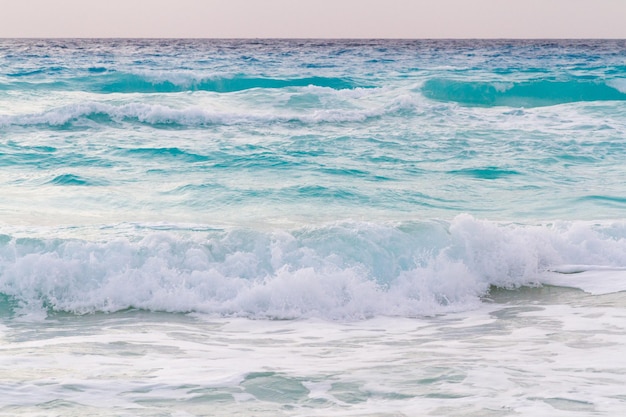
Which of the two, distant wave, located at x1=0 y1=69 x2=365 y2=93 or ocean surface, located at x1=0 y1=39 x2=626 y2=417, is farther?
distant wave, located at x1=0 y1=69 x2=365 y2=93

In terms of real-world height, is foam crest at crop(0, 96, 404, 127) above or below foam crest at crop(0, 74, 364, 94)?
below

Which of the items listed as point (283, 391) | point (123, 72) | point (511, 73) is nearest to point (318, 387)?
point (283, 391)

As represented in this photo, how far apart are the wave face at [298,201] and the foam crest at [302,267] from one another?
0.07ft

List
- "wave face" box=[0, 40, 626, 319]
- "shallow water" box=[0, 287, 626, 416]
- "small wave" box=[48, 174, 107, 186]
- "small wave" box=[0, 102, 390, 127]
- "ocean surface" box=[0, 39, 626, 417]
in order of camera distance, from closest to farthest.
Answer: "shallow water" box=[0, 287, 626, 416] < "ocean surface" box=[0, 39, 626, 417] < "wave face" box=[0, 40, 626, 319] < "small wave" box=[48, 174, 107, 186] < "small wave" box=[0, 102, 390, 127]

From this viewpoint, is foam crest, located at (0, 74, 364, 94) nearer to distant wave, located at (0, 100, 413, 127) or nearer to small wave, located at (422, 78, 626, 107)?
small wave, located at (422, 78, 626, 107)

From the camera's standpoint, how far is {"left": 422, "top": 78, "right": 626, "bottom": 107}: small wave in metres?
28.6

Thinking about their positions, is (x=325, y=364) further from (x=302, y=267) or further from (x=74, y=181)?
(x=74, y=181)

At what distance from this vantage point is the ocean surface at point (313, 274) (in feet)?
17.2

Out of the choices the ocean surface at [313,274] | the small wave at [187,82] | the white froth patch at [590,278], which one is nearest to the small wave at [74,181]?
the ocean surface at [313,274]

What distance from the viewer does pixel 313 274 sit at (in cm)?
794

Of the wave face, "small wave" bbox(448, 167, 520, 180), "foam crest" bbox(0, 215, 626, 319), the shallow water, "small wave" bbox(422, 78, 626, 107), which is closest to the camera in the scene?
the shallow water

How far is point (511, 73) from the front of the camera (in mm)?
36906

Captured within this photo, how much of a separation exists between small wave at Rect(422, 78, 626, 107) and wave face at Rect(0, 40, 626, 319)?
1172 millimetres

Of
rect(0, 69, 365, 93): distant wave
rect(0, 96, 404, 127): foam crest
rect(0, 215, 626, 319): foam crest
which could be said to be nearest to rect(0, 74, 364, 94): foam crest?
rect(0, 69, 365, 93): distant wave
